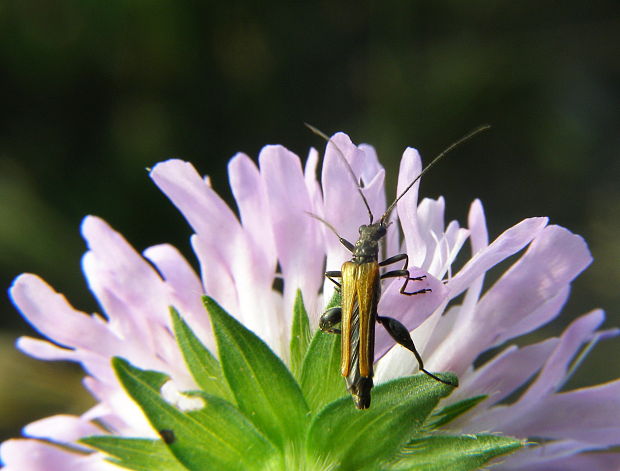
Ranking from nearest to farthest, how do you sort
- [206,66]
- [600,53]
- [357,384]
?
1. [357,384]
2. [206,66]
3. [600,53]

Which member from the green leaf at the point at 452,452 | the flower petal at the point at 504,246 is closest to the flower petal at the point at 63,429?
the green leaf at the point at 452,452

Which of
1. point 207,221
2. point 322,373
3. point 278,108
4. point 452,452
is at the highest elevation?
point 278,108

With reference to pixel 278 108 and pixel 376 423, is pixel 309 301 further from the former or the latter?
pixel 278 108

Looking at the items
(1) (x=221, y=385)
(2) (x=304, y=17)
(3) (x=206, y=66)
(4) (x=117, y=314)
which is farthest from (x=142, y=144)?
(1) (x=221, y=385)

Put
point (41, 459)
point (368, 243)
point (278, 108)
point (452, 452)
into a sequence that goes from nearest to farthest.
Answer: point (452, 452) < point (368, 243) < point (41, 459) < point (278, 108)

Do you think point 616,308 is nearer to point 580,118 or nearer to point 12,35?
point 580,118

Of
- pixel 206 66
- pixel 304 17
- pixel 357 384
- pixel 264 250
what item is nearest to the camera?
pixel 357 384

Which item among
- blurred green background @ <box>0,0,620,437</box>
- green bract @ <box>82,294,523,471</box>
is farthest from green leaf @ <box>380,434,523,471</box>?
blurred green background @ <box>0,0,620,437</box>

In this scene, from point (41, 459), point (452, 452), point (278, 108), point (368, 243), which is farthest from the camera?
point (278, 108)

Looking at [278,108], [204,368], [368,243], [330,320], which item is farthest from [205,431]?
[278,108]
